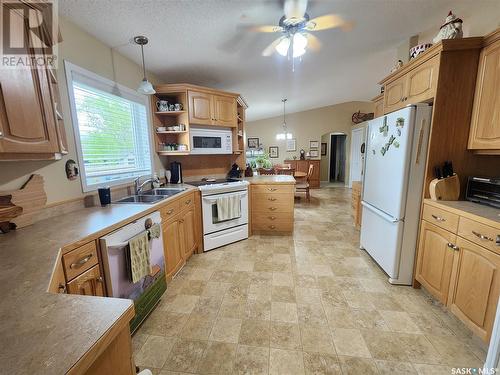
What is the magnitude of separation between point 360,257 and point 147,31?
3251mm

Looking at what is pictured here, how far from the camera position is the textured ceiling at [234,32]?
159 cm

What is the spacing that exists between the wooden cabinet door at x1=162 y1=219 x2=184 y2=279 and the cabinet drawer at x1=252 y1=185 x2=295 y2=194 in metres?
1.37

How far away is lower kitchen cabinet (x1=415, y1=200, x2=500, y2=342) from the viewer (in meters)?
1.23

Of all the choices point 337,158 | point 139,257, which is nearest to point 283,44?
point 139,257

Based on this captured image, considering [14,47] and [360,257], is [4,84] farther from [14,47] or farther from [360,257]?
[360,257]

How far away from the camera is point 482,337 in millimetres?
1265

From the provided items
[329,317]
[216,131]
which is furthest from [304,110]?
[329,317]

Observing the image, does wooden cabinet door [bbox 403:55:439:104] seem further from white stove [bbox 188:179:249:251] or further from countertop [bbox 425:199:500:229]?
white stove [bbox 188:179:249:251]

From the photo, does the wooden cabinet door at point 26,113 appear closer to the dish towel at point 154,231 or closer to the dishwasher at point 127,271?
the dishwasher at point 127,271

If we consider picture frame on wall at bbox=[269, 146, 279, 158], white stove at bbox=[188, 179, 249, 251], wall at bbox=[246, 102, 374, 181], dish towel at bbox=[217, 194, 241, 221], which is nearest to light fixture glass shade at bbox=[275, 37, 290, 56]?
white stove at bbox=[188, 179, 249, 251]

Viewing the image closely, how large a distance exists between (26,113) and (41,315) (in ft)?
3.59

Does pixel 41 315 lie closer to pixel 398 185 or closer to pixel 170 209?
pixel 170 209

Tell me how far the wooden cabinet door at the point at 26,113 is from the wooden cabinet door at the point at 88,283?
725 mm

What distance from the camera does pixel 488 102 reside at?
1482 millimetres
